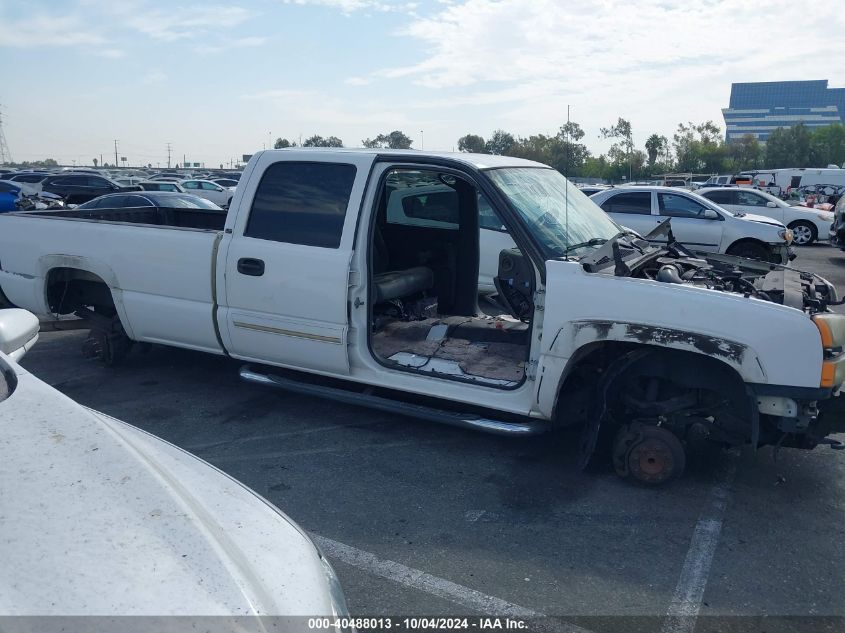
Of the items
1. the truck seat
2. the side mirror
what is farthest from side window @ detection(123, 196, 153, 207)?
the side mirror

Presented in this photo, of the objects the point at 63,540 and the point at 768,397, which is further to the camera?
the point at 768,397

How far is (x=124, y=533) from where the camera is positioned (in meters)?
1.97

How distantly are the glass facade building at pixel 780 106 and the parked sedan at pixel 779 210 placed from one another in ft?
405

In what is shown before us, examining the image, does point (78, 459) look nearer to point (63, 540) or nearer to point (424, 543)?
point (63, 540)

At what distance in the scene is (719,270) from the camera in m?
4.92

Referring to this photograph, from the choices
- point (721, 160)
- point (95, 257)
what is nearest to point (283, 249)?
point (95, 257)

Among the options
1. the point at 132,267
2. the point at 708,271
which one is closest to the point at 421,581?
the point at 708,271

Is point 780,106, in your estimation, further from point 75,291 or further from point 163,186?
point 75,291

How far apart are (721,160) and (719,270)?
6048cm

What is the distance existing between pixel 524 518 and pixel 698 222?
11299 mm

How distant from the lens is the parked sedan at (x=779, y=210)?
61.7 ft

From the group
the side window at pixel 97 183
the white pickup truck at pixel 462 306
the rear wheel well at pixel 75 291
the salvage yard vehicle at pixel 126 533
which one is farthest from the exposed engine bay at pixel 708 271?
the side window at pixel 97 183

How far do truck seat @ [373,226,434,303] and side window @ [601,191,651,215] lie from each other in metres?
8.65

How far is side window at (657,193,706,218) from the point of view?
13922 millimetres
